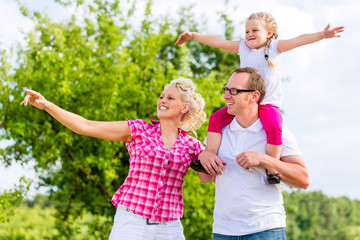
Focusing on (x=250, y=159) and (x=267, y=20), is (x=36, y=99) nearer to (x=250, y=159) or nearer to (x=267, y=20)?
(x=250, y=159)

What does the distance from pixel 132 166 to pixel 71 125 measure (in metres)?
0.46

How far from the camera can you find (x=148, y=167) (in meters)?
2.77

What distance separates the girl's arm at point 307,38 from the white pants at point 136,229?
135 cm

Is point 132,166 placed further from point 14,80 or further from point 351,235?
point 351,235

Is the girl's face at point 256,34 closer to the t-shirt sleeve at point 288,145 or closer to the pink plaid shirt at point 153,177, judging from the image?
the t-shirt sleeve at point 288,145

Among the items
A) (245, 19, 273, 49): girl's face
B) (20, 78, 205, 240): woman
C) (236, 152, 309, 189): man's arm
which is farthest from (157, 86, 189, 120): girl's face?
(236, 152, 309, 189): man's arm

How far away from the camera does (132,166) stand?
282 cm

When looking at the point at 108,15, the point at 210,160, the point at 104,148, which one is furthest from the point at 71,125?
the point at 108,15

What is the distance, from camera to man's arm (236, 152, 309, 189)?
7.78 ft

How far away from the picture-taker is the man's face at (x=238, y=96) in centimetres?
253

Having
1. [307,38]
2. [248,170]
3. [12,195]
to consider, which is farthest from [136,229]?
[12,195]

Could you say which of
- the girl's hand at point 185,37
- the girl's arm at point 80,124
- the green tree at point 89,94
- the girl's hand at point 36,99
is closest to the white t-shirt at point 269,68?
the girl's hand at point 185,37

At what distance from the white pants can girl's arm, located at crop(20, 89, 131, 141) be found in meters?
0.47

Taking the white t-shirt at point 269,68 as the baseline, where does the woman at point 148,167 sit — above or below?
below
